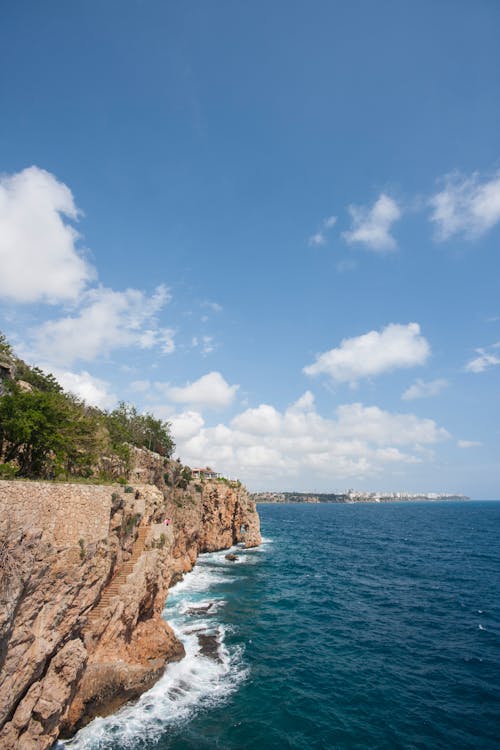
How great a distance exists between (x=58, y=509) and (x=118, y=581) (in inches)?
317

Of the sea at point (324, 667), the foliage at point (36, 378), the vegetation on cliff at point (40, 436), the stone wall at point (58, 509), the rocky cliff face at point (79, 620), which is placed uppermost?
the foliage at point (36, 378)

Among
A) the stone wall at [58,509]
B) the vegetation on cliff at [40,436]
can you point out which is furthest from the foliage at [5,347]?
the stone wall at [58,509]

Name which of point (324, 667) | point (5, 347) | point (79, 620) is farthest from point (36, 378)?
point (324, 667)

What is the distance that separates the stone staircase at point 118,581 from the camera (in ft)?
70.1

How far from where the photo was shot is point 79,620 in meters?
19.0

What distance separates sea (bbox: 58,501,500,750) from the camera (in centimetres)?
1923

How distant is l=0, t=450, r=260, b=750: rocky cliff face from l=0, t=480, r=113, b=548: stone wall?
0.15 m

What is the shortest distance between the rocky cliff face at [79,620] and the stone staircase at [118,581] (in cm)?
6

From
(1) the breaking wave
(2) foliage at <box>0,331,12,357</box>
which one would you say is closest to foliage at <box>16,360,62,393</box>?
(2) foliage at <box>0,331,12,357</box>

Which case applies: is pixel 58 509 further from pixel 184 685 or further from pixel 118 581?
pixel 184 685

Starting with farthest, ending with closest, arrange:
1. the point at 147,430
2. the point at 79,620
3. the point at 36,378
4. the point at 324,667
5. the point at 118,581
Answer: the point at 147,430
the point at 36,378
the point at 324,667
the point at 118,581
the point at 79,620

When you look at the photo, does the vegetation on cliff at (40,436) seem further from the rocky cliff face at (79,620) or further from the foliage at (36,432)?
the rocky cliff face at (79,620)

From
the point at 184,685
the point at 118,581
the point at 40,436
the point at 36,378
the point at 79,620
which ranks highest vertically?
the point at 36,378

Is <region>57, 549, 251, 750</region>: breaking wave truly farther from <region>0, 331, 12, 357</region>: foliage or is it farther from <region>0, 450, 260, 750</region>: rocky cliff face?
<region>0, 331, 12, 357</region>: foliage
